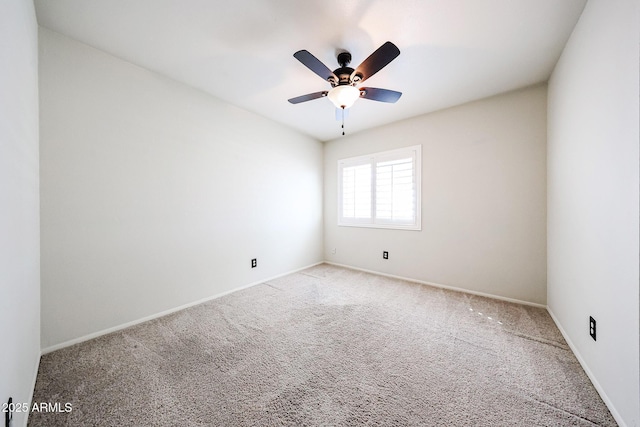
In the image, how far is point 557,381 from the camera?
142 centimetres

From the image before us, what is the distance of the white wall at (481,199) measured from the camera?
247cm

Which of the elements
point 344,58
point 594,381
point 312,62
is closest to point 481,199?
point 594,381

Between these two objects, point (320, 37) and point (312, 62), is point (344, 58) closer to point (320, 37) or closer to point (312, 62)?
point (320, 37)

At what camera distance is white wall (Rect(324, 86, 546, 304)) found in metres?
2.47

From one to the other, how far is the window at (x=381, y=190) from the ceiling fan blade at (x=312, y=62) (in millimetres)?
1956

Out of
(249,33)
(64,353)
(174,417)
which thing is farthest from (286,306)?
(249,33)

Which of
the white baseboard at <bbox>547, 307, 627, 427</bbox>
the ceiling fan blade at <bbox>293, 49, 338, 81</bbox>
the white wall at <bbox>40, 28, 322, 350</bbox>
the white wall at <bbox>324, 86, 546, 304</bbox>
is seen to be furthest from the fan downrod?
the white baseboard at <bbox>547, 307, 627, 427</bbox>

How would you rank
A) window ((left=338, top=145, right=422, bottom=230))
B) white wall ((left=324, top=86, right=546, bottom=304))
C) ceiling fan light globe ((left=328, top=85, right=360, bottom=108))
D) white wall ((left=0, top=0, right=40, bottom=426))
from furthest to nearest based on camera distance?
window ((left=338, top=145, right=422, bottom=230)), white wall ((left=324, top=86, right=546, bottom=304)), ceiling fan light globe ((left=328, top=85, right=360, bottom=108)), white wall ((left=0, top=0, right=40, bottom=426))

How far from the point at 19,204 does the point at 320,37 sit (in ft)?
7.10

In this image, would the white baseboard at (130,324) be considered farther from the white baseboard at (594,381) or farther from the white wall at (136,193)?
the white baseboard at (594,381)

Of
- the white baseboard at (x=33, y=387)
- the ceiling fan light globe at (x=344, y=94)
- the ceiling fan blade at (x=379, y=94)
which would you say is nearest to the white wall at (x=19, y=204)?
the white baseboard at (x=33, y=387)

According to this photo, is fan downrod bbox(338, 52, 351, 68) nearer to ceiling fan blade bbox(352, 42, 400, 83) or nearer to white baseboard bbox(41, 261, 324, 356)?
ceiling fan blade bbox(352, 42, 400, 83)

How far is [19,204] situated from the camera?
1.15 meters

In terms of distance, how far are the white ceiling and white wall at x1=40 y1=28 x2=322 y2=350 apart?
0.32 meters
